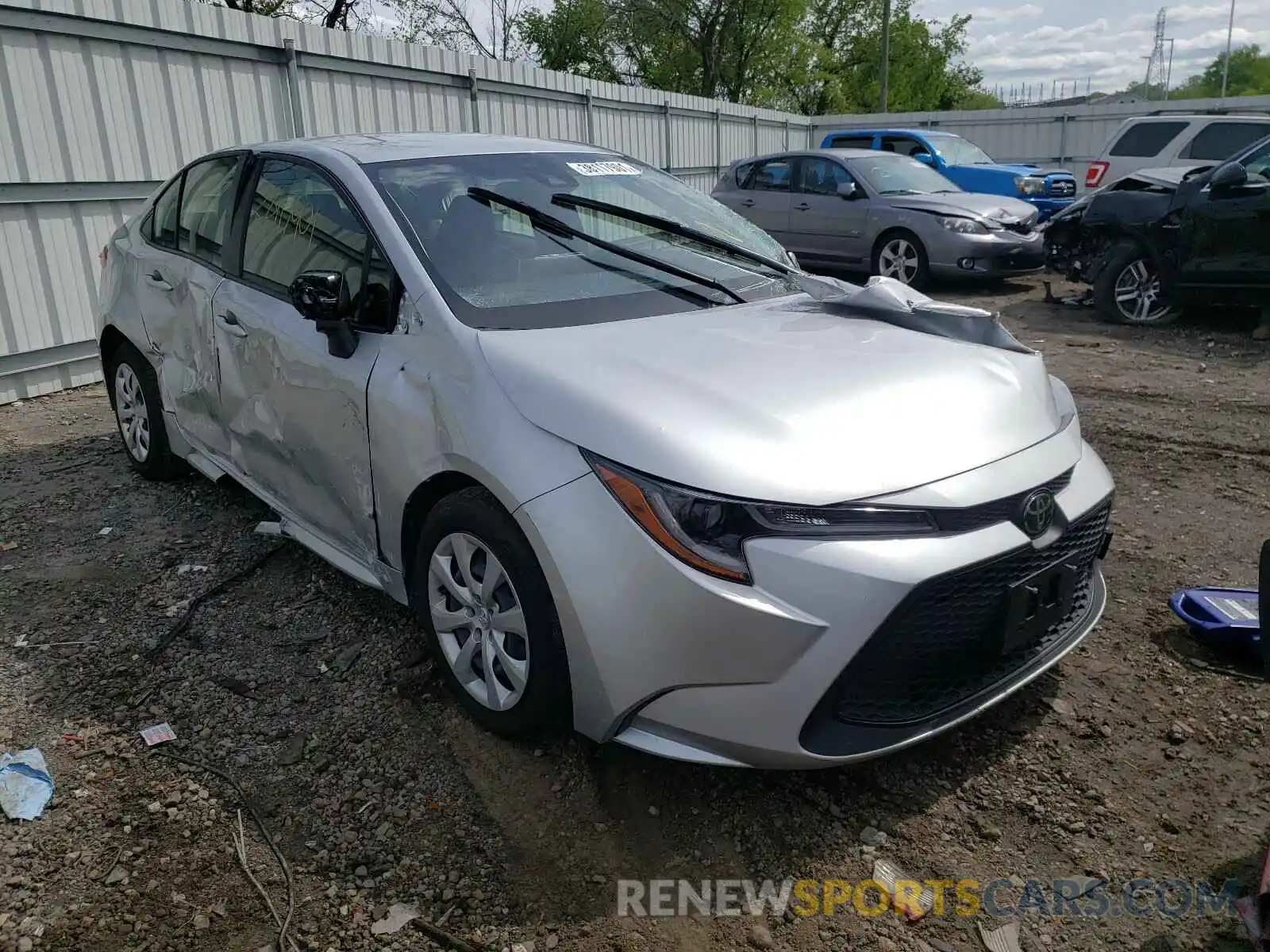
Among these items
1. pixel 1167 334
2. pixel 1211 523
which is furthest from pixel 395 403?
pixel 1167 334

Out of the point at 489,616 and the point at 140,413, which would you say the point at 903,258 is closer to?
the point at 140,413

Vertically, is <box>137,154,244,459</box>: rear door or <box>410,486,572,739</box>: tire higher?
<box>137,154,244,459</box>: rear door

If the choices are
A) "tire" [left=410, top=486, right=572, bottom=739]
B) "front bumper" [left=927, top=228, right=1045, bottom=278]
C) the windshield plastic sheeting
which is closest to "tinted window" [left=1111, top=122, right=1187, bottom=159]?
"front bumper" [left=927, top=228, right=1045, bottom=278]

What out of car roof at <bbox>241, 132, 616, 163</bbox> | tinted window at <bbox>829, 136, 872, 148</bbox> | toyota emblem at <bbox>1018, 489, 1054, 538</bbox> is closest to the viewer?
toyota emblem at <bbox>1018, 489, 1054, 538</bbox>

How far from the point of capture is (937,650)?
7.73 ft

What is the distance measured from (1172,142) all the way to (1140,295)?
18.7ft

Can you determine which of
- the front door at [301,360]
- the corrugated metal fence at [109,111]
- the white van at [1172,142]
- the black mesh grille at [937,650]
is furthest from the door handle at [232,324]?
the white van at [1172,142]

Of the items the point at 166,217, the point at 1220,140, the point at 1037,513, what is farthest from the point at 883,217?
the point at 1037,513

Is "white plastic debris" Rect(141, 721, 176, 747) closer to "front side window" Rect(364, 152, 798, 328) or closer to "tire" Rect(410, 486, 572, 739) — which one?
"tire" Rect(410, 486, 572, 739)

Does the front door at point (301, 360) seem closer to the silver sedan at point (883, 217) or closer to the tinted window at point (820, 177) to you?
the silver sedan at point (883, 217)

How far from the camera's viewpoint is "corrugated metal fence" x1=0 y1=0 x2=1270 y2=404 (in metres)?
6.93

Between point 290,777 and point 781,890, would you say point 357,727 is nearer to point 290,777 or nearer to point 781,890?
point 290,777

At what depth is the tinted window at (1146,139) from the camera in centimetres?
1308

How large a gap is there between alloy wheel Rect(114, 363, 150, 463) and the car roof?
152cm
